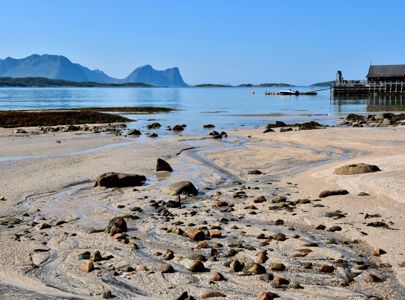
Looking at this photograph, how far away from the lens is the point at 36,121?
129ft

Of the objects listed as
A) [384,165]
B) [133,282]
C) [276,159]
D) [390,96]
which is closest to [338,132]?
[276,159]

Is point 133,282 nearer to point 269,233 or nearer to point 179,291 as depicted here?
point 179,291

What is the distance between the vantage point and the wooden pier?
313 feet

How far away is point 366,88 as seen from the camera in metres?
97.9

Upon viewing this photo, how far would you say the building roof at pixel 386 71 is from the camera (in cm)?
9712

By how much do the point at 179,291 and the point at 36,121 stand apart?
35.2 meters

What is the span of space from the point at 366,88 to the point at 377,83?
2.14 metres

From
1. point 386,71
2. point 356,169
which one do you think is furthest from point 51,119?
point 386,71

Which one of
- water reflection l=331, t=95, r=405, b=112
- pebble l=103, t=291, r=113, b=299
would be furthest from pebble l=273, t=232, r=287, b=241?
water reflection l=331, t=95, r=405, b=112

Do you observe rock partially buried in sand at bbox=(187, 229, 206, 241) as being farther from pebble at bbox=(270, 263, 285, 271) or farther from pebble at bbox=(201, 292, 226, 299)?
pebble at bbox=(201, 292, 226, 299)

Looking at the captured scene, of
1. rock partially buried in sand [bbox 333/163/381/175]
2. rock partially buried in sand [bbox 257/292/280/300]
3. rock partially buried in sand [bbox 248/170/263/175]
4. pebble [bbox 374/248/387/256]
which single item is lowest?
rock partially buried in sand [bbox 248/170/263/175]

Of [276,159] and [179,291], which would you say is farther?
[276,159]

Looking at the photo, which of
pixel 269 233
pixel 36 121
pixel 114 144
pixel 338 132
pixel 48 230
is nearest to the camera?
pixel 269 233

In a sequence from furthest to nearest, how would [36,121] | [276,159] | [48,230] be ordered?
[36,121] → [276,159] → [48,230]
